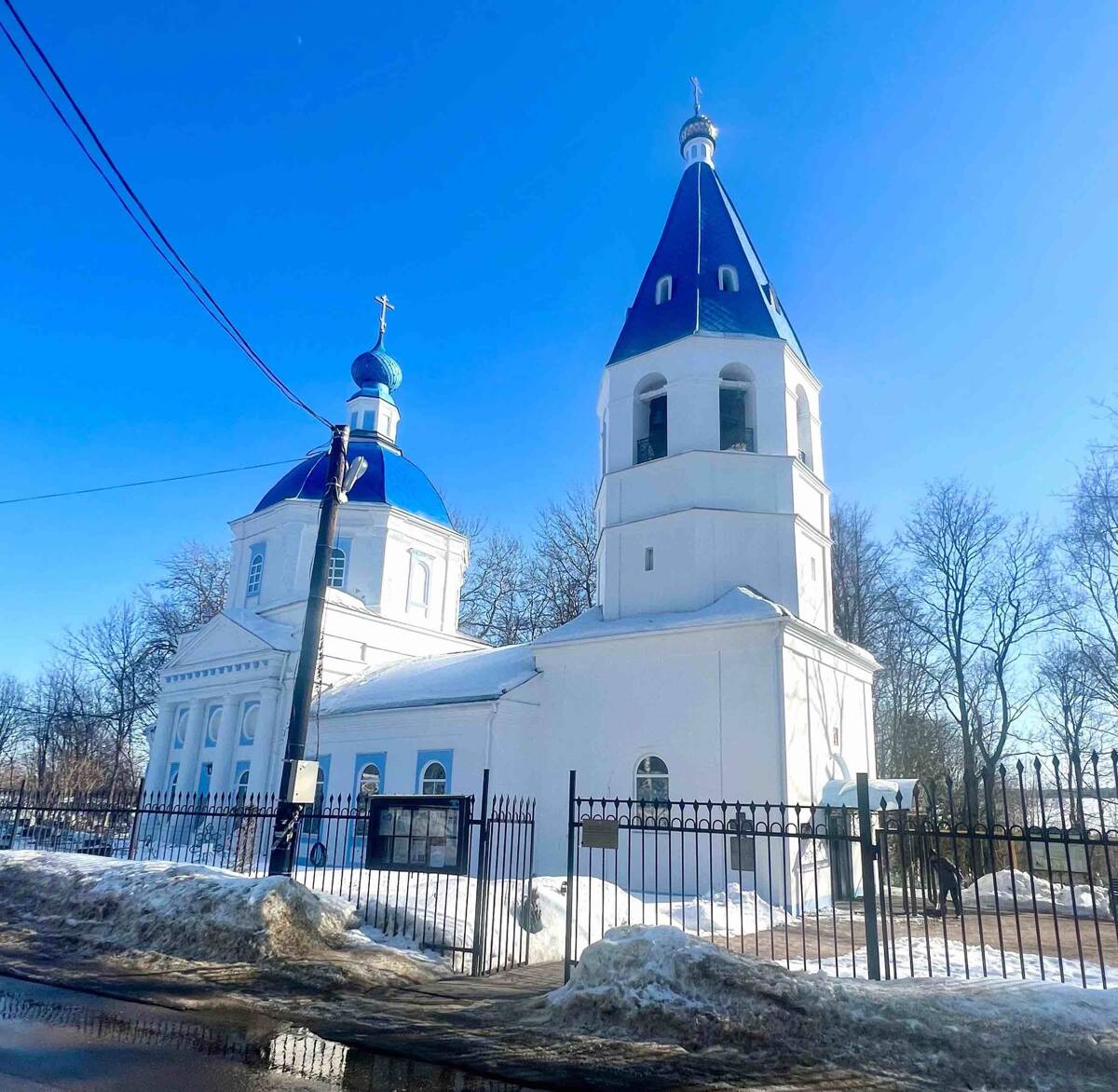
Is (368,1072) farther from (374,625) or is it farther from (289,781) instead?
(374,625)

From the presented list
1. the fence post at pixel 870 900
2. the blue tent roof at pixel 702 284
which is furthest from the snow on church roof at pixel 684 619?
the fence post at pixel 870 900

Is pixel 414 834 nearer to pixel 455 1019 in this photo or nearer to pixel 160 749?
pixel 455 1019

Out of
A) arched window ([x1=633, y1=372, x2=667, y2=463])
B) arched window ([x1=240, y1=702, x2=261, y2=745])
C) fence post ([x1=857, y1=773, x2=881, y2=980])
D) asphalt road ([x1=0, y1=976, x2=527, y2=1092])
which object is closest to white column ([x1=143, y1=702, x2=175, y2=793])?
arched window ([x1=240, y1=702, x2=261, y2=745])

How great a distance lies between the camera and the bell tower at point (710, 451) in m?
18.3

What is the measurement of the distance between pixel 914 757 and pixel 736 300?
18.8m

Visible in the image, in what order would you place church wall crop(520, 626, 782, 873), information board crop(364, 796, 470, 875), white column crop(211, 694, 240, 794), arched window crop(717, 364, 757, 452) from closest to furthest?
information board crop(364, 796, 470, 875) < church wall crop(520, 626, 782, 873) < arched window crop(717, 364, 757, 452) < white column crop(211, 694, 240, 794)

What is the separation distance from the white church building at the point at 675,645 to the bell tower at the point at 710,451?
46mm

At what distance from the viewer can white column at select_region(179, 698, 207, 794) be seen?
26.3 metres

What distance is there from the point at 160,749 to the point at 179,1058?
24.3 metres

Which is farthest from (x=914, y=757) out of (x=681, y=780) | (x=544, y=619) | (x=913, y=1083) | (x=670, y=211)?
(x=913, y=1083)

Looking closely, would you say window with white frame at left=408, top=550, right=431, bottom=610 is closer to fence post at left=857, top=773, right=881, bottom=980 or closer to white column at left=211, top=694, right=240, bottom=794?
white column at left=211, top=694, right=240, bottom=794

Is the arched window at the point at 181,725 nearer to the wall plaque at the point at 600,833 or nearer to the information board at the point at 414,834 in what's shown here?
the information board at the point at 414,834

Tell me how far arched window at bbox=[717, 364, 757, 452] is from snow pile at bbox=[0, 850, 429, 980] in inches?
502

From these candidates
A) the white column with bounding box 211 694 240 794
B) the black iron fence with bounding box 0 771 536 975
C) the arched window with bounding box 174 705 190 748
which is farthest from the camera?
the arched window with bounding box 174 705 190 748
